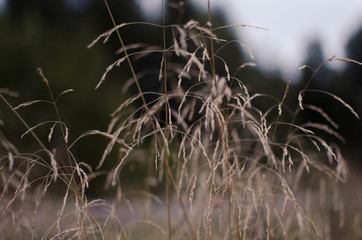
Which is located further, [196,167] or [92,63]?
[92,63]

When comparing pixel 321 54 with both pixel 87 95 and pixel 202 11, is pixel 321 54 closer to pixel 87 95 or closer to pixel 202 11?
pixel 202 11

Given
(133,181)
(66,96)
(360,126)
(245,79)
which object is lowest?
(360,126)

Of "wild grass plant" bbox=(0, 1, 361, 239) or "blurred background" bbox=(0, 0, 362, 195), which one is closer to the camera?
"wild grass plant" bbox=(0, 1, 361, 239)

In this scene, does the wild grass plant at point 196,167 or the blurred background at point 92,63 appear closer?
the wild grass plant at point 196,167

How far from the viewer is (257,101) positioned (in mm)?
13250

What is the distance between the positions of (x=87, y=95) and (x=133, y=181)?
7.27 ft

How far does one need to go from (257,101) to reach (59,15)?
7.12m

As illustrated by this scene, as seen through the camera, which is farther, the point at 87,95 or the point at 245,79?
the point at 245,79

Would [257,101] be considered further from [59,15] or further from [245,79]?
[59,15]

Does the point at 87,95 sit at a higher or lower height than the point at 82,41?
lower

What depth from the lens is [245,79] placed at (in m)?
12.6

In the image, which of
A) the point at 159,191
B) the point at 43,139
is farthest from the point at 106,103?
the point at 159,191

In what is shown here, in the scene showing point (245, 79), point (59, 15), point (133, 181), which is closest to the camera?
point (133, 181)

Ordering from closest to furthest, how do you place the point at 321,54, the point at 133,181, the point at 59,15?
the point at 133,181
the point at 59,15
the point at 321,54
